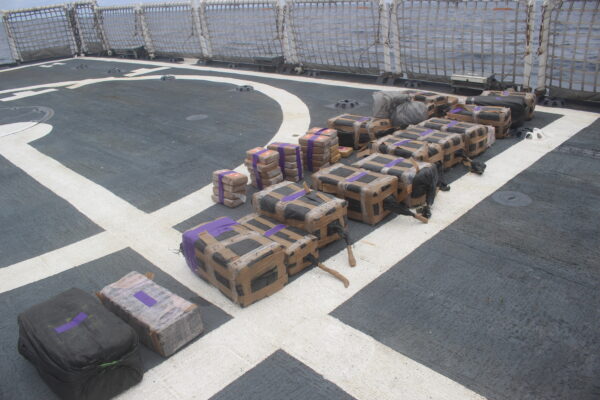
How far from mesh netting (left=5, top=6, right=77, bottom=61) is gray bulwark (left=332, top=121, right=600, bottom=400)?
3226 cm

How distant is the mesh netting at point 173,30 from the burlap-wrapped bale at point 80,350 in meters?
21.6

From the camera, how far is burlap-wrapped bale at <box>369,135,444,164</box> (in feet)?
28.5

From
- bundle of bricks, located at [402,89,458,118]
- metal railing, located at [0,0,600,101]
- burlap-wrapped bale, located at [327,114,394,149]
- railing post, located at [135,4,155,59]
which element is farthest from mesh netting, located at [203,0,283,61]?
burlap-wrapped bale, located at [327,114,394,149]

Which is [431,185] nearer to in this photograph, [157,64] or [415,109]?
[415,109]

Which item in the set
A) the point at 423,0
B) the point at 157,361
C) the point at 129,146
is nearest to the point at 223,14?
the point at 423,0

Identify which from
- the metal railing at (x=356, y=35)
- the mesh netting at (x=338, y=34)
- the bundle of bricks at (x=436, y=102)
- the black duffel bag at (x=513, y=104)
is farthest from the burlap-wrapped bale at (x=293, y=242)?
the mesh netting at (x=338, y=34)

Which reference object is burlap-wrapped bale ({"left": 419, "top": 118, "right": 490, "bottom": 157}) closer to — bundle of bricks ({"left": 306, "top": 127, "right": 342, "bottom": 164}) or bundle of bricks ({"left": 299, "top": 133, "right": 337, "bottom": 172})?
bundle of bricks ({"left": 306, "top": 127, "right": 342, "bottom": 164})

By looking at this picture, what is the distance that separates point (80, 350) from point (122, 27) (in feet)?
95.1

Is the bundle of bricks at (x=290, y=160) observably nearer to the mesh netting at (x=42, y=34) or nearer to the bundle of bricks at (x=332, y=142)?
the bundle of bricks at (x=332, y=142)

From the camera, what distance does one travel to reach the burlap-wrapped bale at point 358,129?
1083cm

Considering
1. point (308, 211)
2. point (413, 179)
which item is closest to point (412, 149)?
point (413, 179)

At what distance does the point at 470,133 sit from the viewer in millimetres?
9773

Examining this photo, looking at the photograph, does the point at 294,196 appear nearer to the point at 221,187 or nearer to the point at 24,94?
the point at 221,187

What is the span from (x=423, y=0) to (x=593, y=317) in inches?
506
